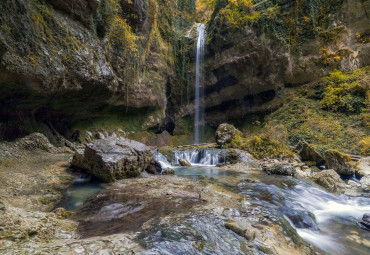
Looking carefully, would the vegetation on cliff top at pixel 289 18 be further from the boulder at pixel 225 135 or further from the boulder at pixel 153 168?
the boulder at pixel 153 168

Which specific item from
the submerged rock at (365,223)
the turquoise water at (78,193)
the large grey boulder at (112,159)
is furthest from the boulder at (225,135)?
the submerged rock at (365,223)

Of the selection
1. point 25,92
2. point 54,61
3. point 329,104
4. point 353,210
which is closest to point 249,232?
point 353,210

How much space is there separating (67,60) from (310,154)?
1058 cm

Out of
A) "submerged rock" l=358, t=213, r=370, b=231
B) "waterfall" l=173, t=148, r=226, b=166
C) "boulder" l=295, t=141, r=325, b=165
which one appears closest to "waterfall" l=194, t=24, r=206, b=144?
"waterfall" l=173, t=148, r=226, b=166

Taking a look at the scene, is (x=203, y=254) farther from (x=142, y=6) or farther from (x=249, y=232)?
Result: (x=142, y=6)

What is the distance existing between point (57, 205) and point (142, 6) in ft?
35.2

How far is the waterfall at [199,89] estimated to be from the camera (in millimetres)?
18500

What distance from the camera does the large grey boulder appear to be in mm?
5148

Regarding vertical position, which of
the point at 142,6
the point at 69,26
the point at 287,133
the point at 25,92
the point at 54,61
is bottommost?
the point at 287,133

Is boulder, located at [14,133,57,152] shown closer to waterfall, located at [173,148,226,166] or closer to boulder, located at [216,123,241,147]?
waterfall, located at [173,148,226,166]

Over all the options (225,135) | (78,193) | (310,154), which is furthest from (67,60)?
(310,154)

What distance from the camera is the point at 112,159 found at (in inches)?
207

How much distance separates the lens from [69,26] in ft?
22.9

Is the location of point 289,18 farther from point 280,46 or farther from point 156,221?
point 156,221
